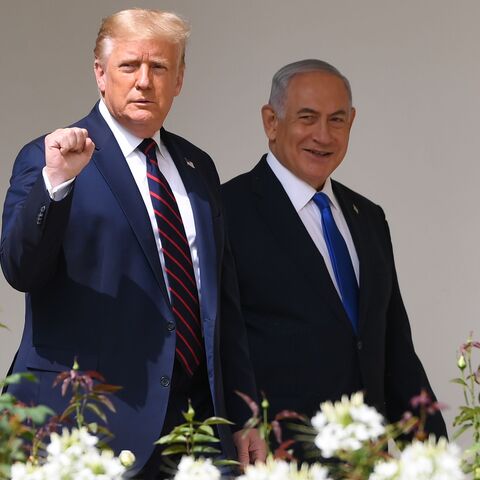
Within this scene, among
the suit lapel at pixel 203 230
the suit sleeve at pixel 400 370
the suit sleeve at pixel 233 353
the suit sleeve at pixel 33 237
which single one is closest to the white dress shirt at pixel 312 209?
the suit sleeve at pixel 400 370

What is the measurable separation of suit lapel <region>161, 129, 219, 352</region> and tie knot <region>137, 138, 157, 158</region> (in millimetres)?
95

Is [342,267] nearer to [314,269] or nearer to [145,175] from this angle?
[314,269]

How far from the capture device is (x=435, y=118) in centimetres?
582

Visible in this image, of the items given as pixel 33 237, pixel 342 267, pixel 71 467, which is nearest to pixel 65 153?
pixel 33 237

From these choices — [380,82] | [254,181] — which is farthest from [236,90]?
[254,181]

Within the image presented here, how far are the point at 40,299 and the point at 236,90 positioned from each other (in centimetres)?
268

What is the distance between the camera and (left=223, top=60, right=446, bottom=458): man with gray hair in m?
4.16

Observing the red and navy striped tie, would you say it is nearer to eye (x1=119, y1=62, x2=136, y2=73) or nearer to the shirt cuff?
eye (x1=119, y1=62, x2=136, y2=73)

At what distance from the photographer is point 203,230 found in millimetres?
3512

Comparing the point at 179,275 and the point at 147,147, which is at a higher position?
the point at 147,147

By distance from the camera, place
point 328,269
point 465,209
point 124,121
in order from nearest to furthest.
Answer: point 124,121 < point 328,269 < point 465,209

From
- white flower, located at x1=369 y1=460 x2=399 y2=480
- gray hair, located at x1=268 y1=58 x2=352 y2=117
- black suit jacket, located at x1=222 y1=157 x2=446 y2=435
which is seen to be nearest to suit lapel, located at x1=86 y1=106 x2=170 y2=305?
black suit jacket, located at x1=222 y1=157 x2=446 y2=435

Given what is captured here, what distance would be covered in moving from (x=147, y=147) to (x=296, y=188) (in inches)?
39.2

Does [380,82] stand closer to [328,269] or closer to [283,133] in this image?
[283,133]
